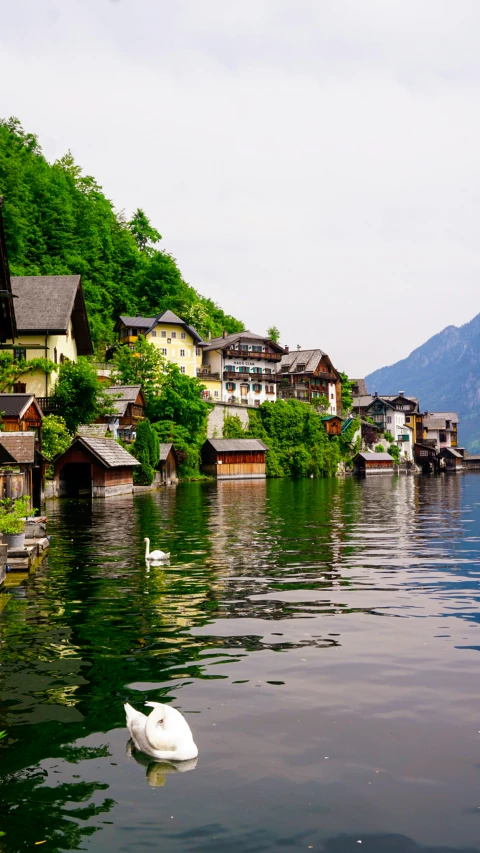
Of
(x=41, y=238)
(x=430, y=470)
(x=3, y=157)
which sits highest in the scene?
(x=3, y=157)

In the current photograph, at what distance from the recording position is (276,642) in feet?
46.0

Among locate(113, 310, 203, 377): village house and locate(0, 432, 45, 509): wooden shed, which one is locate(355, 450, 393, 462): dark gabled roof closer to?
locate(113, 310, 203, 377): village house

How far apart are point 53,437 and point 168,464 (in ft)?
103

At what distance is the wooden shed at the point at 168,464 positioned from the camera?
83.6 meters

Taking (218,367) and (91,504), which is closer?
(91,504)

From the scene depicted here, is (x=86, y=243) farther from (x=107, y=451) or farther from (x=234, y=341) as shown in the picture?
(x=107, y=451)

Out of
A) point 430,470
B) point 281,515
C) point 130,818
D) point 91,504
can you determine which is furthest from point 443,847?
point 430,470

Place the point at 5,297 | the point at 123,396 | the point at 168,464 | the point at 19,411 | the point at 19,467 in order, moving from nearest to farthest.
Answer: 1. the point at 5,297
2. the point at 19,467
3. the point at 19,411
4. the point at 123,396
5. the point at 168,464

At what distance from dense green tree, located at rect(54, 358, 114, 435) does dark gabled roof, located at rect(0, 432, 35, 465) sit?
26197 mm

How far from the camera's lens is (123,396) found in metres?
76.8

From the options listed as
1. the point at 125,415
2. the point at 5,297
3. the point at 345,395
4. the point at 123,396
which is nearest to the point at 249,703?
the point at 5,297

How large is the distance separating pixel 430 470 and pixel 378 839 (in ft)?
552

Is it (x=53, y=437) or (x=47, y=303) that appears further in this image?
(x=47, y=303)

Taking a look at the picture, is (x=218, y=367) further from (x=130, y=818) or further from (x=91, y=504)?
(x=130, y=818)
